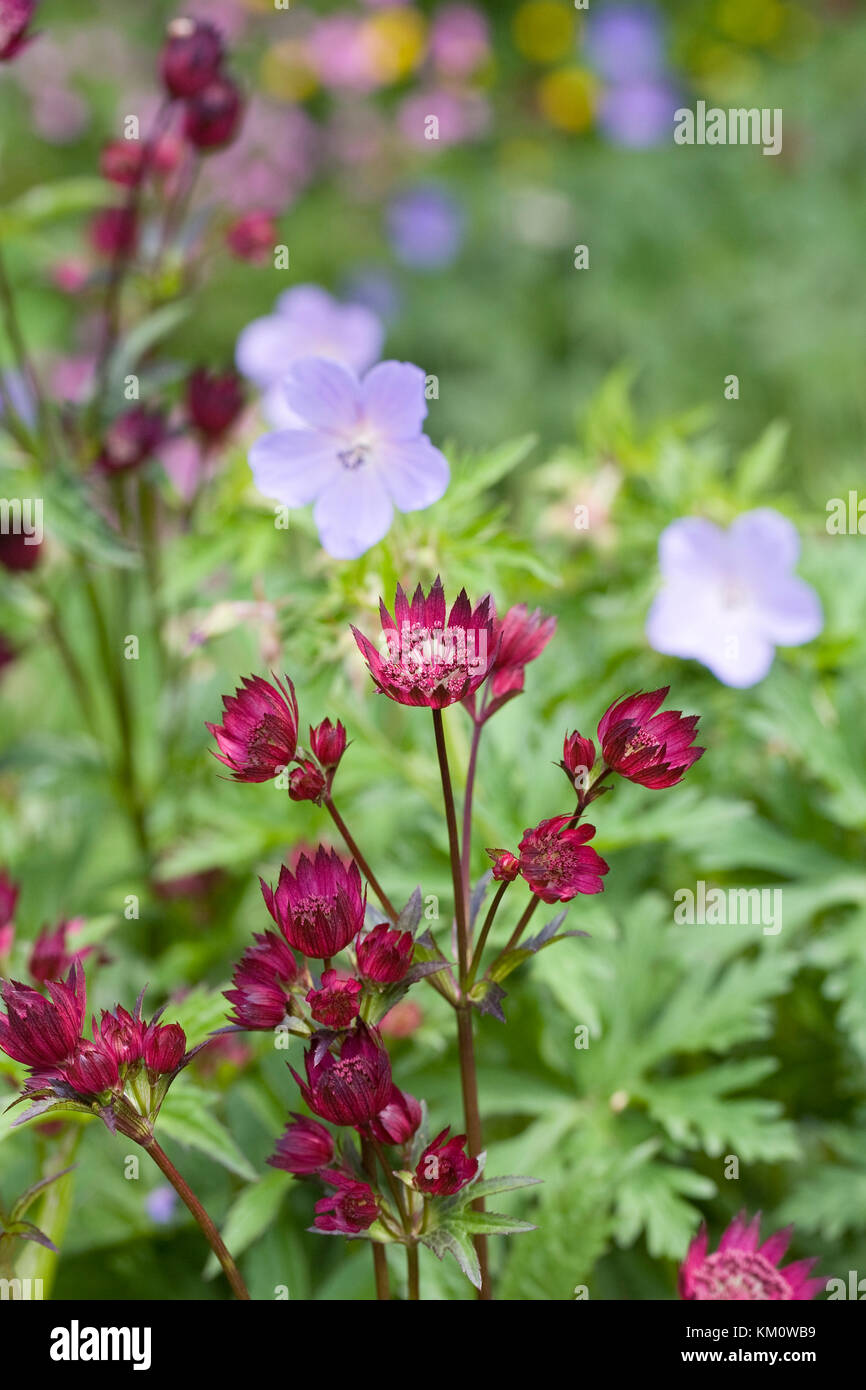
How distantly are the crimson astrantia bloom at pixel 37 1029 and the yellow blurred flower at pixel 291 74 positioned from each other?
3.28 meters

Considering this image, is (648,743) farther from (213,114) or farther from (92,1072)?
(213,114)

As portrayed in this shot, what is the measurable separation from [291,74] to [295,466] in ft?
9.76

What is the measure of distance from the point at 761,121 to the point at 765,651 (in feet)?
7.71

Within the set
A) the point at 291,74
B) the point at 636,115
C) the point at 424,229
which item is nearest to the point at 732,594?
the point at 424,229

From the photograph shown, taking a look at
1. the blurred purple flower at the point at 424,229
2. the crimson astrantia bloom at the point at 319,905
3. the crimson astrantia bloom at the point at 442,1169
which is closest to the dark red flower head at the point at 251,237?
the crimson astrantia bloom at the point at 319,905

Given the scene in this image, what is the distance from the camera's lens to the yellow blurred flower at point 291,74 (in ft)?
11.2

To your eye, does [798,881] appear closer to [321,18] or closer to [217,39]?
[217,39]

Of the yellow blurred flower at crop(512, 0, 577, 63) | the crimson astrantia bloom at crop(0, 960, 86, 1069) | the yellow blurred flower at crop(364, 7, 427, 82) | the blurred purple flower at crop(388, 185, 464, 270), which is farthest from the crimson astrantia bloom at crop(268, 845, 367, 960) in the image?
the yellow blurred flower at crop(512, 0, 577, 63)

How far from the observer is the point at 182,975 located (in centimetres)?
119

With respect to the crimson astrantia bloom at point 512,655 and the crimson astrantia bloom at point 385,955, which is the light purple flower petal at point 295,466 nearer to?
the crimson astrantia bloom at point 512,655

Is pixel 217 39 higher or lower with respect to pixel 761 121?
lower

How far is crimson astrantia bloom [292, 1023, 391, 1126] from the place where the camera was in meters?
0.60

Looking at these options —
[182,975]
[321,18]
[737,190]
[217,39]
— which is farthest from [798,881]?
[321,18]

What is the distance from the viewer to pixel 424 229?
3143 millimetres
